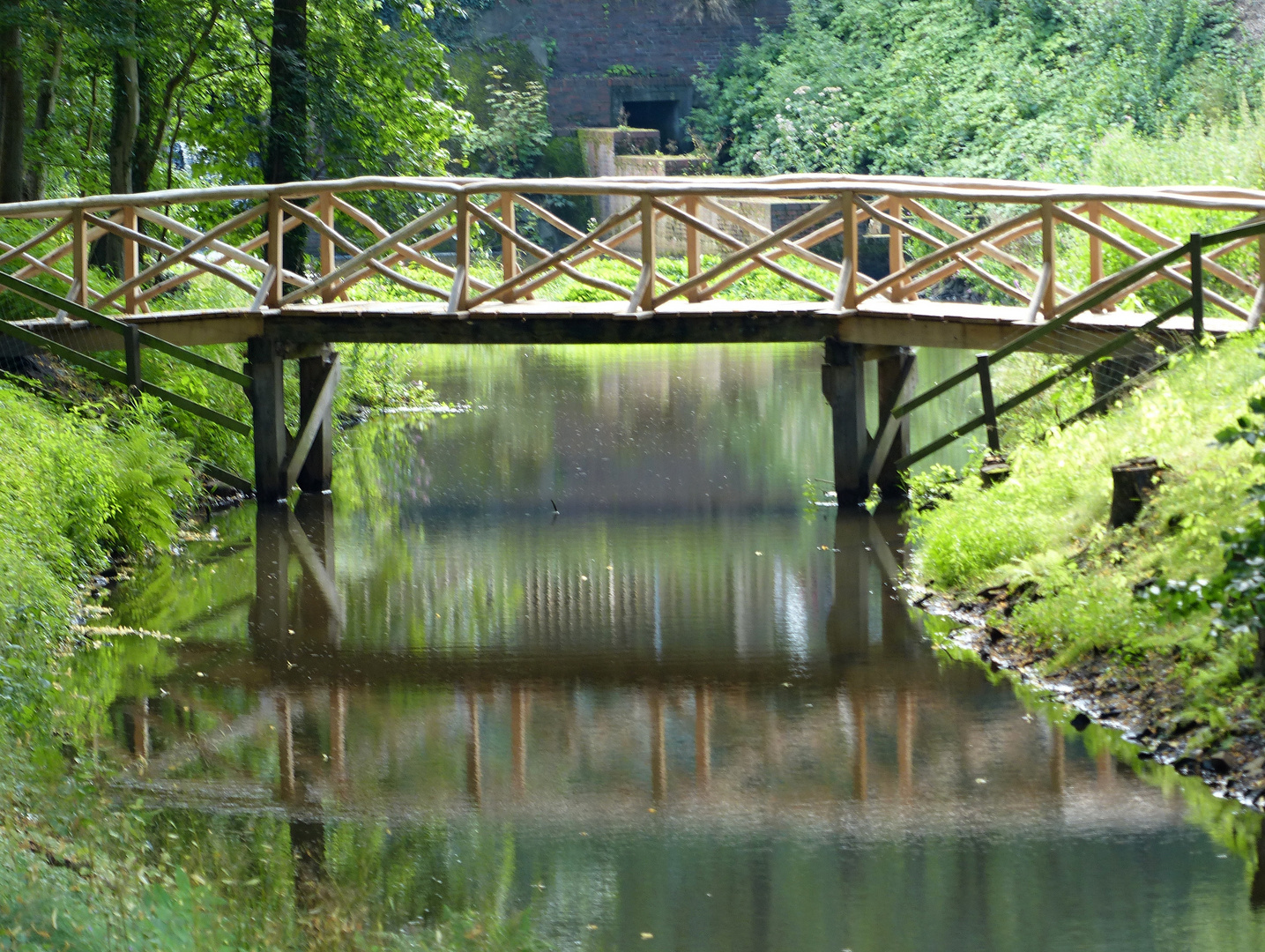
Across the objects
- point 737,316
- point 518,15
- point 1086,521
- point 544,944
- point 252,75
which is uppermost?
point 518,15

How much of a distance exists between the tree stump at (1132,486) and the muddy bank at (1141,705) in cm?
84

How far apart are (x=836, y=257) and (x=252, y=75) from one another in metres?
15.0

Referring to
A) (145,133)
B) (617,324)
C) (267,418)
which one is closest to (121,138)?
(145,133)

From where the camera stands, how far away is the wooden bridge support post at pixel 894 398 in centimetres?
1344

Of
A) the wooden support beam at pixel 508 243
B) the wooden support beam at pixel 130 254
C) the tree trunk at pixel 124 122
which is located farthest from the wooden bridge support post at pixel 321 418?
the tree trunk at pixel 124 122

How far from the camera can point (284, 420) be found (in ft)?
48.3

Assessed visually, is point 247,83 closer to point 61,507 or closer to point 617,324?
point 617,324

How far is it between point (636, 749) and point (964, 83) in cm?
2484

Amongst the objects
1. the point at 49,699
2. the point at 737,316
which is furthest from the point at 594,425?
the point at 49,699

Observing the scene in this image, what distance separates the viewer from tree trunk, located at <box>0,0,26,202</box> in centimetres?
1627

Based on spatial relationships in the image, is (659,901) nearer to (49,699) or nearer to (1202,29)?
(49,699)

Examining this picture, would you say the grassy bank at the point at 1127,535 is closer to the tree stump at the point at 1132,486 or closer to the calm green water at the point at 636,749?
the tree stump at the point at 1132,486

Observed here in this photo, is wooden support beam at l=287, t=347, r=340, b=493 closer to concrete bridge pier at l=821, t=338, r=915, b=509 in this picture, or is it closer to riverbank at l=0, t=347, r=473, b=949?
riverbank at l=0, t=347, r=473, b=949

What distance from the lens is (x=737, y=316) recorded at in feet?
42.8
